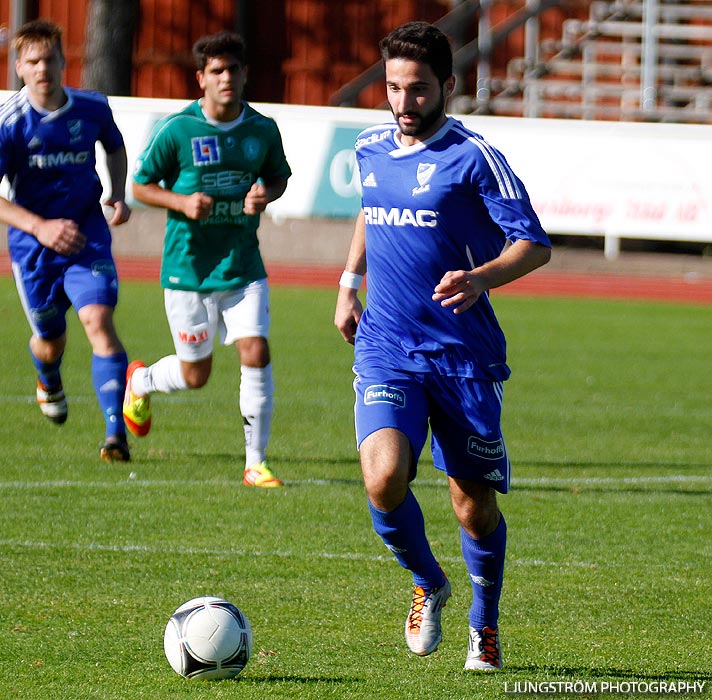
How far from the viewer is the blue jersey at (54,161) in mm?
8305

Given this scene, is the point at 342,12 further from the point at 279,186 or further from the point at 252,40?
the point at 279,186

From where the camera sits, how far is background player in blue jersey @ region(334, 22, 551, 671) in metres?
Answer: 4.88

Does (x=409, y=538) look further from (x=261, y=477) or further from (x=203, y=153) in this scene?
(x=203, y=153)

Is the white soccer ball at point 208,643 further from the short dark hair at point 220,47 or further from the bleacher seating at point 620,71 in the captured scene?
the bleacher seating at point 620,71

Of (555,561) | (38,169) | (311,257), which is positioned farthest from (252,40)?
(555,561)

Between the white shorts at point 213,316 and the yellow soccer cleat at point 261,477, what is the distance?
0.72 m

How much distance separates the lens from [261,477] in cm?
798

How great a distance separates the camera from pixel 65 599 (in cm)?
564

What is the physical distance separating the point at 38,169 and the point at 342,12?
2265 centimetres

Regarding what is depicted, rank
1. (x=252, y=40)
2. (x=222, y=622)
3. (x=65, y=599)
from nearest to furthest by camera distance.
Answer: (x=222, y=622) < (x=65, y=599) < (x=252, y=40)

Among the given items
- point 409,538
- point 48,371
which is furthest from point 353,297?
point 48,371

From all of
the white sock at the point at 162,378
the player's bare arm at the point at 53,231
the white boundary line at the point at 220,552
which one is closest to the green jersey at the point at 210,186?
the white sock at the point at 162,378

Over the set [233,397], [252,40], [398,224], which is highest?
[252,40]

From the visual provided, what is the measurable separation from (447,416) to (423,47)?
1236mm
